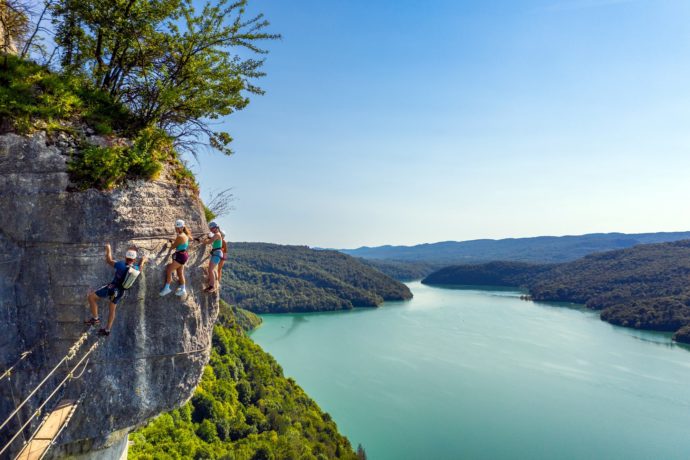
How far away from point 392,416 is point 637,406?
23182 mm

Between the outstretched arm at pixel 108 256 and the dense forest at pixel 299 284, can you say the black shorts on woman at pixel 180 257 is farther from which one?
the dense forest at pixel 299 284

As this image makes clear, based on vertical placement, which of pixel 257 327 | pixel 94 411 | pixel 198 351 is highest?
pixel 198 351

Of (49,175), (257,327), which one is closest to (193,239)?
(49,175)

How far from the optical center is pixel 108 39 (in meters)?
5.94

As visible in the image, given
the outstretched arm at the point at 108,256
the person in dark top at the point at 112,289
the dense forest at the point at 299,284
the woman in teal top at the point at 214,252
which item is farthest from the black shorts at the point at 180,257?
the dense forest at the point at 299,284

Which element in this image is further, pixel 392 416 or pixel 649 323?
pixel 649 323

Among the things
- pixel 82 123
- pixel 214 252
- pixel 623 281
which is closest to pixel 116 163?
pixel 82 123

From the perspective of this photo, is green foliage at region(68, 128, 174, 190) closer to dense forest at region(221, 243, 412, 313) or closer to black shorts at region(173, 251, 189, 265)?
black shorts at region(173, 251, 189, 265)

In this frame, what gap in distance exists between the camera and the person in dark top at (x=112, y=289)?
183 inches

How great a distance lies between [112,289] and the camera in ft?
15.2

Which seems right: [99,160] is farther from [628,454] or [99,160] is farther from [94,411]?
[628,454]

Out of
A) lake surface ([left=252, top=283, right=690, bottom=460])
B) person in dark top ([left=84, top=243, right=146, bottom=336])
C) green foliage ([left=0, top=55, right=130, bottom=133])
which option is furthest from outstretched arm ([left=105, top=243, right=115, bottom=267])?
lake surface ([left=252, top=283, right=690, bottom=460])

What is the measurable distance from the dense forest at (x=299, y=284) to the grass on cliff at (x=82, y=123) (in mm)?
93552

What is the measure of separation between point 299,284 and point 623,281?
82.1m
